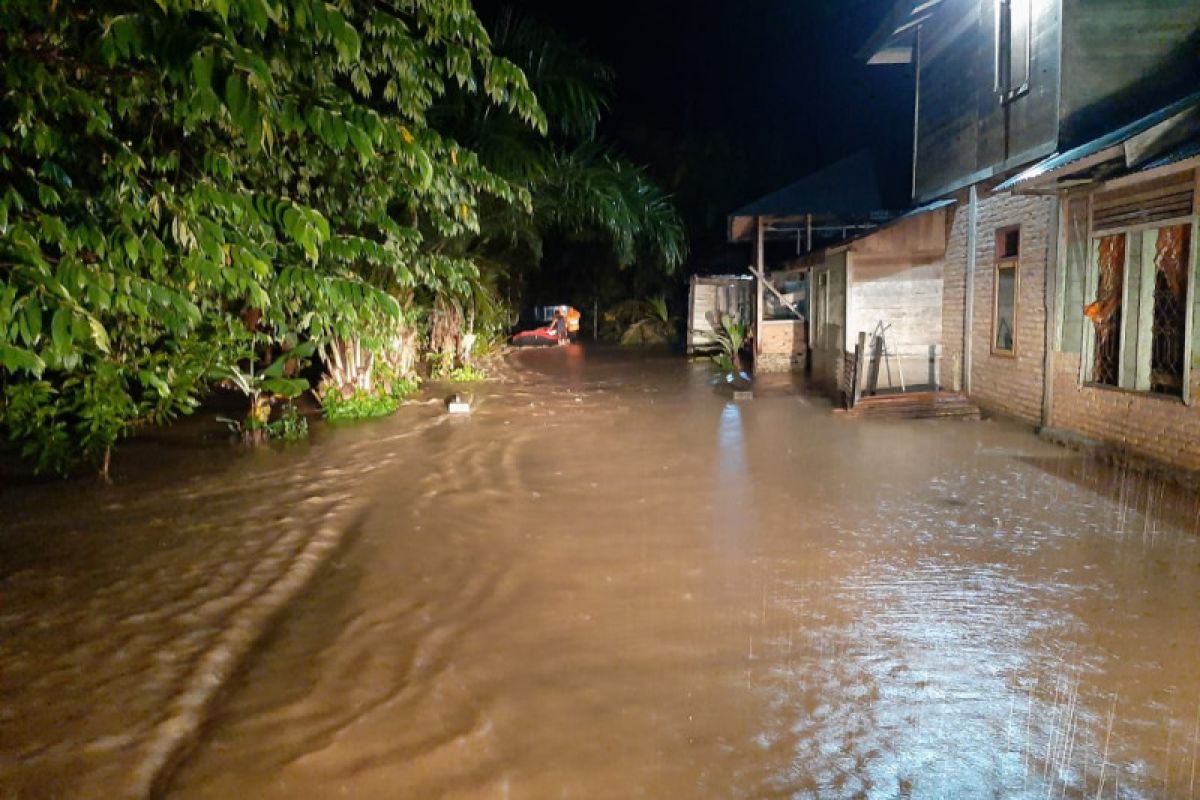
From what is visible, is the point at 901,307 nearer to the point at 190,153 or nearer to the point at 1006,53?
the point at 1006,53

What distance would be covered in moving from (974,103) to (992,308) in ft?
10.5

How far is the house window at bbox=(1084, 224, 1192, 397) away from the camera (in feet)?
29.0

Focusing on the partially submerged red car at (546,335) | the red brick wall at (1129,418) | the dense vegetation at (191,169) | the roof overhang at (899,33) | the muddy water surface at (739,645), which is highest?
the roof overhang at (899,33)

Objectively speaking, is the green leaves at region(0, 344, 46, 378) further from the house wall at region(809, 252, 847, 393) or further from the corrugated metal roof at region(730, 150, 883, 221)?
the corrugated metal roof at region(730, 150, 883, 221)

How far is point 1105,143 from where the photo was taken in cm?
980

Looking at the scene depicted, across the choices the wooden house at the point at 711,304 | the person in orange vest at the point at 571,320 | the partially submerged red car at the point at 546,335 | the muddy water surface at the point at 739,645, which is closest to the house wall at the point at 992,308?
the muddy water surface at the point at 739,645

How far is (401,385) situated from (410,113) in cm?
1018

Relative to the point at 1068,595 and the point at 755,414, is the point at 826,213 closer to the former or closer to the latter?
the point at 755,414

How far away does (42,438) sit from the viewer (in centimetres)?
879

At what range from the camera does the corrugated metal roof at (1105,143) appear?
884 centimetres

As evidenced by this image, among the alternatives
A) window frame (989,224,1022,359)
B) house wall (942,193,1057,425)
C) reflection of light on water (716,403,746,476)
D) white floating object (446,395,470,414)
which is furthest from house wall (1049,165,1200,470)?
white floating object (446,395,470,414)

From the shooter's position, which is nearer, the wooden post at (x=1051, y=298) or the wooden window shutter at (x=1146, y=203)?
the wooden window shutter at (x=1146, y=203)

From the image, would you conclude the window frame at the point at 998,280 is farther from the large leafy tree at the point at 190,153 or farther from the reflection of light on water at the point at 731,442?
the large leafy tree at the point at 190,153

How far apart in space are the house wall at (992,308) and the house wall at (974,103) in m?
0.75
